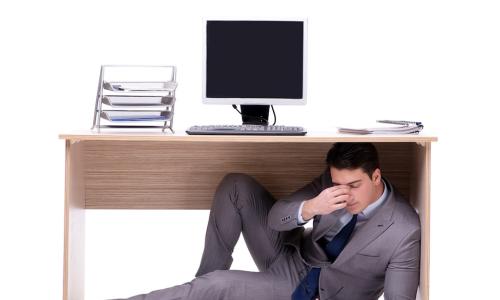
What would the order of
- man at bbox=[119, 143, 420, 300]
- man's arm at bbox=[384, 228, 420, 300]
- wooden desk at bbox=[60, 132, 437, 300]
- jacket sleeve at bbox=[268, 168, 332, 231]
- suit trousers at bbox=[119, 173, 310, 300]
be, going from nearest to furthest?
man's arm at bbox=[384, 228, 420, 300] → man at bbox=[119, 143, 420, 300] → jacket sleeve at bbox=[268, 168, 332, 231] → suit trousers at bbox=[119, 173, 310, 300] → wooden desk at bbox=[60, 132, 437, 300]

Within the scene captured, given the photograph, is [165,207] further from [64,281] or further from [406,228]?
[406,228]

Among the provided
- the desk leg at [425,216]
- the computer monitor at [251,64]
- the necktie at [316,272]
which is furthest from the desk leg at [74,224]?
the desk leg at [425,216]

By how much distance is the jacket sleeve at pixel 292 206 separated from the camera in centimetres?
428

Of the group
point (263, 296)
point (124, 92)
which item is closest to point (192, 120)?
point (124, 92)

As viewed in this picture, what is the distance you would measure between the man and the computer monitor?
0.38 m

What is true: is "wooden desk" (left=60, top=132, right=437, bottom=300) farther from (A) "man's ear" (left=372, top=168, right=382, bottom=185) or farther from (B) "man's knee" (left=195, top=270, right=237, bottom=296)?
(B) "man's knee" (left=195, top=270, right=237, bottom=296)

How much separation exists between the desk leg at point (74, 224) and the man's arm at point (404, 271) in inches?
52.3

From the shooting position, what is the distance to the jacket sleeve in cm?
428

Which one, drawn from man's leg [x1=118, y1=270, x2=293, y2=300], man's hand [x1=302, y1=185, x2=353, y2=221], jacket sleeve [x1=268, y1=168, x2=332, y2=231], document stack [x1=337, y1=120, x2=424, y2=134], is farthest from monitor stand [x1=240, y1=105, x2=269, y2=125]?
man's leg [x1=118, y1=270, x2=293, y2=300]

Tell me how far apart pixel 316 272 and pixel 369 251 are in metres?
0.28

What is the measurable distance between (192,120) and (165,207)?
46cm

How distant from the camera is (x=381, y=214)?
416 cm

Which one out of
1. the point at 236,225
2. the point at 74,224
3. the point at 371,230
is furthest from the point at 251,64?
the point at 74,224

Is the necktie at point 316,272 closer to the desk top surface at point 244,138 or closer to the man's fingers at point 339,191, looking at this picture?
the man's fingers at point 339,191
